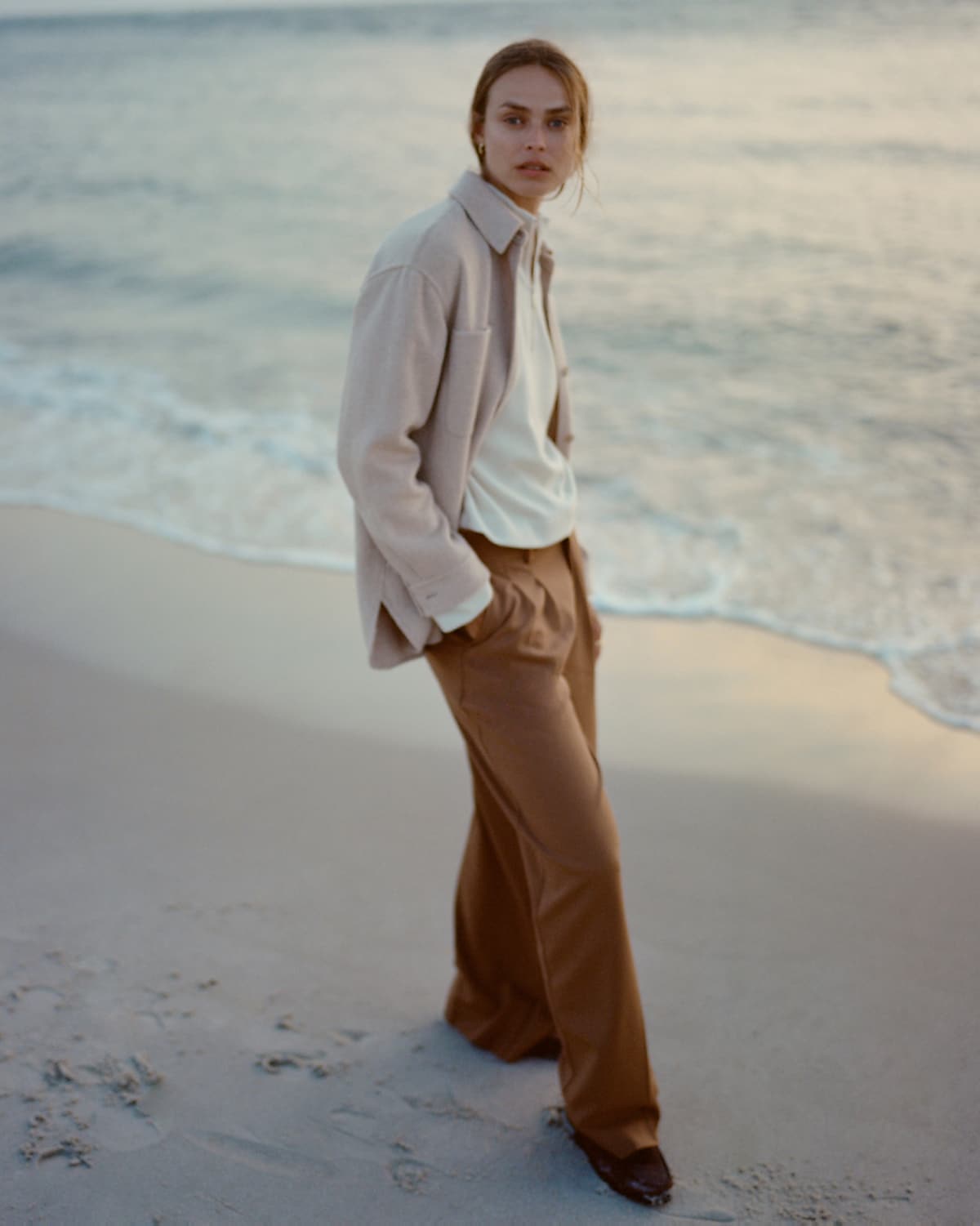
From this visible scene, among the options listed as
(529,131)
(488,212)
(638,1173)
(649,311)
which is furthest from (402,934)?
(649,311)

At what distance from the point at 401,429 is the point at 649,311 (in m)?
7.76

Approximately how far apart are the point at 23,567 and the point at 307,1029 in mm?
3000

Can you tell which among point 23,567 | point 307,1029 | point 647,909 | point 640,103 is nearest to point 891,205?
point 640,103

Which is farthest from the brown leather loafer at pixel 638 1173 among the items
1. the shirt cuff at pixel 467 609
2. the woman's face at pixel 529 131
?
the woman's face at pixel 529 131

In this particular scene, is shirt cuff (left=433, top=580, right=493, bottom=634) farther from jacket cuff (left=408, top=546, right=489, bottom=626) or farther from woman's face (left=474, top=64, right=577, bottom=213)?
woman's face (left=474, top=64, right=577, bottom=213)

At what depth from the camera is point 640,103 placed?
672 inches

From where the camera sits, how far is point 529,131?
2.14m

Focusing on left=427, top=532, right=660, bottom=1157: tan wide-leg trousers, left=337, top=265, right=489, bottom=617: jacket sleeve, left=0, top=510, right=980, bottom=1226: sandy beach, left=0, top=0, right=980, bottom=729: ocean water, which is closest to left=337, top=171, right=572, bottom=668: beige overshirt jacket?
left=337, top=265, right=489, bottom=617: jacket sleeve

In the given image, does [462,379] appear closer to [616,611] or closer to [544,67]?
[544,67]

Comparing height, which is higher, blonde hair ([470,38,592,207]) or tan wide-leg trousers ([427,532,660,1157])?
blonde hair ([470,38,592,207])

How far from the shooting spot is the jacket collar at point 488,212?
214cm

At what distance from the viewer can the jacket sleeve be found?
2061 millimetres

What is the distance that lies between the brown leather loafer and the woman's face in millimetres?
1738

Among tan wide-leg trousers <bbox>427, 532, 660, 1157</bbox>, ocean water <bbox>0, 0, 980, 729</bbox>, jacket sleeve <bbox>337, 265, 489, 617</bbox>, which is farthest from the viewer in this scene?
ocean water <bbox>0, 0, 980, 729</bbox>
